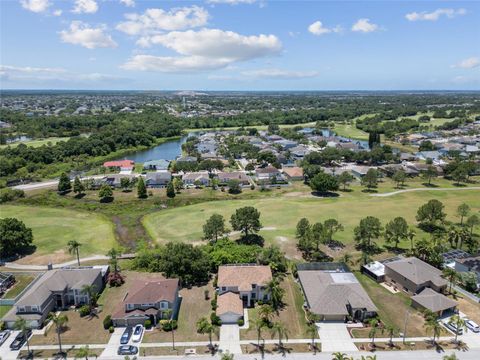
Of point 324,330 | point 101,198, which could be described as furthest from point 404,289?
point 101,198

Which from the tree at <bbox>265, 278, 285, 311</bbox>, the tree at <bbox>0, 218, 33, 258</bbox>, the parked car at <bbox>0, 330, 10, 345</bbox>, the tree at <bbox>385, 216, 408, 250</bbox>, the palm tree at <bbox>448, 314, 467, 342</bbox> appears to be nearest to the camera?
the palm tree at <bbox>448, 314, 467, 342</bbox>

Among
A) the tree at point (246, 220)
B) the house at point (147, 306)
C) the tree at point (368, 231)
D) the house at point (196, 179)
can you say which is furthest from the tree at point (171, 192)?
the tree at point (368, 231)

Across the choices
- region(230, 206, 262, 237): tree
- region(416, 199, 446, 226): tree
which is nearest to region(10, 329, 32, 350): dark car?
region(230, 206, 262, 237): tree

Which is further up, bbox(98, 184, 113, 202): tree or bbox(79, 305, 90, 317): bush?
bbox(98, 184, 113, 202): tree

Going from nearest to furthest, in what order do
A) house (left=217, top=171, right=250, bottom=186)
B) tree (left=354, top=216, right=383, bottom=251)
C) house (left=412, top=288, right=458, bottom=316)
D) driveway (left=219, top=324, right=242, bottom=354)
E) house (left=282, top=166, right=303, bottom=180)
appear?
driveway (left=219, top=324, right=242, bottom=354)
house (left=412, top=288, right=458, bottom=316)
tree (left=354, top=216, right=383, bottom=251)
house (left=217, top=171, right=250, bottom=186)
house (left=282, top=166, right=303, bottom=180)

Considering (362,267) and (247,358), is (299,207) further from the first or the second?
(247,358)

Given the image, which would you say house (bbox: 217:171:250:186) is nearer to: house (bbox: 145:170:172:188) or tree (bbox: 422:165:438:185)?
house (bbox: 145:170:172:188)

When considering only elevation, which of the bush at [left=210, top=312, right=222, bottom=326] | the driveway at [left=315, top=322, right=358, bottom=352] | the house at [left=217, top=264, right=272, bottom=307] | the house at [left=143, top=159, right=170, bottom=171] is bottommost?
the driveway at [left=315, top=322, right=358, bottom=352]
